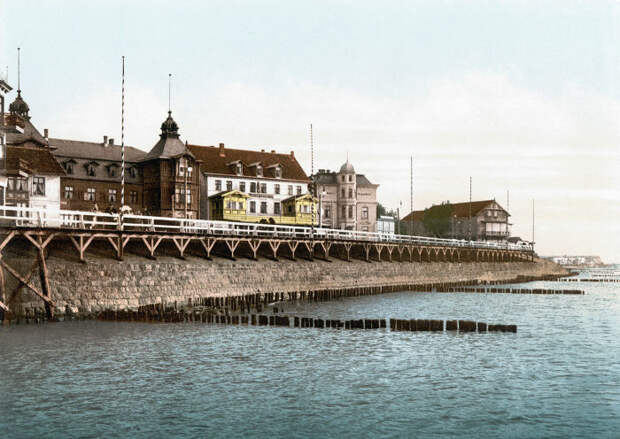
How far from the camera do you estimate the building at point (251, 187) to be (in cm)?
8594

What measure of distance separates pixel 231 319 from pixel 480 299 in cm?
3128

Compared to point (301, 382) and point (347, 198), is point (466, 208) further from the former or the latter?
point (301, 382)

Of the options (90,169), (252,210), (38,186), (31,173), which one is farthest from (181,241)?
(252,210)

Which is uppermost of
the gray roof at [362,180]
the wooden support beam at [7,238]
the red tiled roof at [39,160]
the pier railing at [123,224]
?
the gray roof at [362,180]

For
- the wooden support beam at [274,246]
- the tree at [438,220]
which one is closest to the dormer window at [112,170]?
the wooden support beam at [274,246]

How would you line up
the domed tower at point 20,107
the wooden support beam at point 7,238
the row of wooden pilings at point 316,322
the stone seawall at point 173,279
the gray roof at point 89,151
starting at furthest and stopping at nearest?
the gray roof at point 89,151 < the domed tower at point 20,107 < the stone seawall at point 173,279 < the row of wooden pilings at point 316,322 < the wooden support beam at point 7,238

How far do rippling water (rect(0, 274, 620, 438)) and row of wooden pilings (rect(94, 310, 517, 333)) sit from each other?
1.44 metres

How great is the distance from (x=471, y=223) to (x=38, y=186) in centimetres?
10875

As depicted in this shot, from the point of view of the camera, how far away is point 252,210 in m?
89.1

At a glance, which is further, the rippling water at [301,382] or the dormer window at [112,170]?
the dormer window at [112,170]

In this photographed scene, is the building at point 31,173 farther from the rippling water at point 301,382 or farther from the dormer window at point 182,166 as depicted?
the rippling water at point 301,382

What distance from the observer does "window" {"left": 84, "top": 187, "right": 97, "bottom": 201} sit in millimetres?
78062

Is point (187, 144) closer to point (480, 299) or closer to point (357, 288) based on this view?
point (357, 288)

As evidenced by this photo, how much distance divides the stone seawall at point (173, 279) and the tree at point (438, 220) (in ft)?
261
